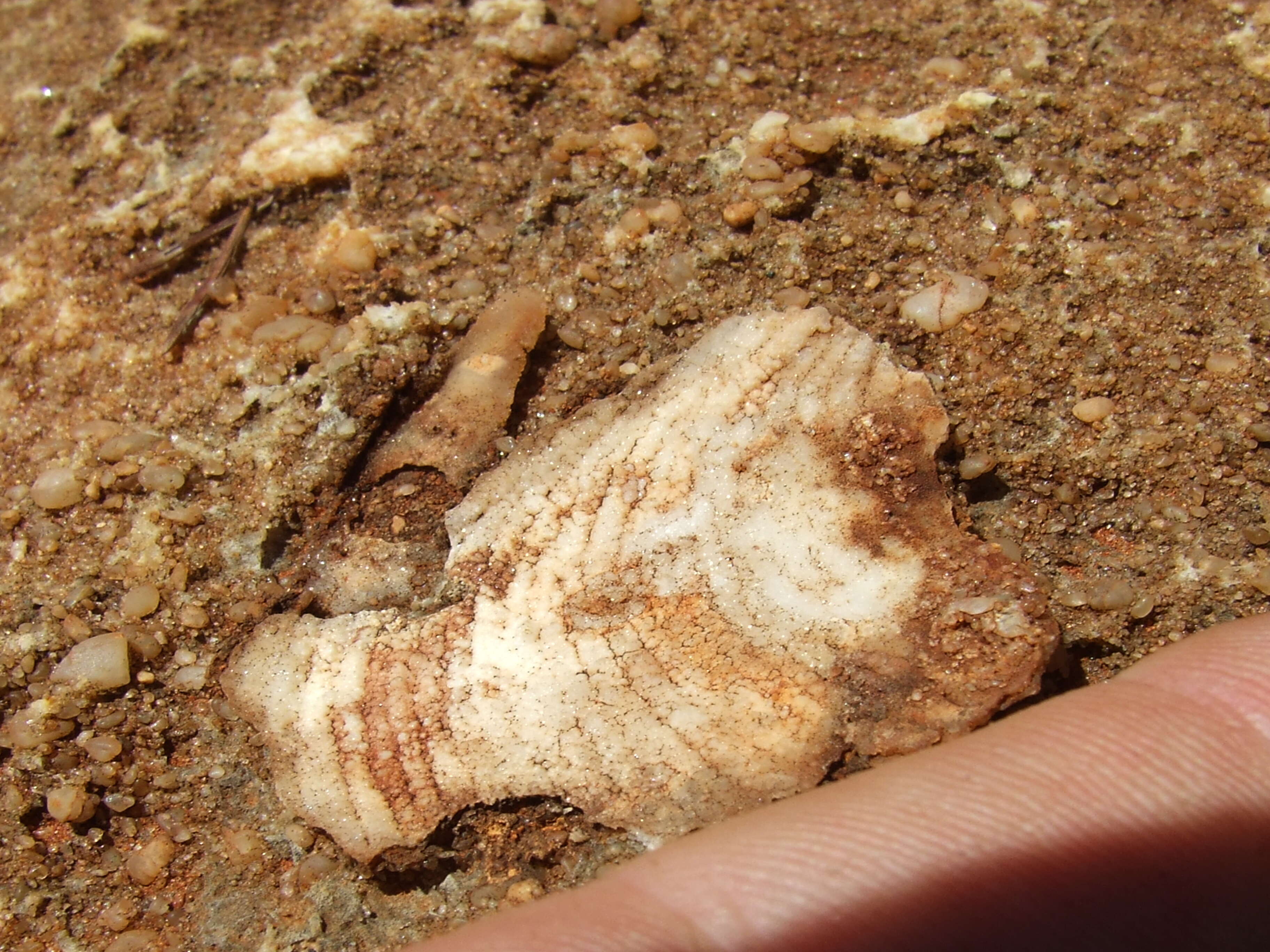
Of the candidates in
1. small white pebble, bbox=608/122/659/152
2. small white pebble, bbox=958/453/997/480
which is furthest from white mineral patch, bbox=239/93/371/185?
small white pebble, bbox=958/453/997/480

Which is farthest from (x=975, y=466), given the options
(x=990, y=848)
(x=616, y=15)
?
(x=616, y=15)

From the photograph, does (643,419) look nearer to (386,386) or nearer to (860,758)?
(386,386)

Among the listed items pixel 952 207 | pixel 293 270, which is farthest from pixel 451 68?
pixel 952 207

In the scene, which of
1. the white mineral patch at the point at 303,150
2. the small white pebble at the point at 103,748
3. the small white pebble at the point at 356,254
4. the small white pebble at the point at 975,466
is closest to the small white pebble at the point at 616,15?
the white mineral patch at the point at 303,150

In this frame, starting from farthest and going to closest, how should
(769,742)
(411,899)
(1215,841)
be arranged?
1. (411,899)
2. (769,742)
3. (1215,841)

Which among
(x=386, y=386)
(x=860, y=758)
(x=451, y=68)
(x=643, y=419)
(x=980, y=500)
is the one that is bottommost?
(x=860, y=758)

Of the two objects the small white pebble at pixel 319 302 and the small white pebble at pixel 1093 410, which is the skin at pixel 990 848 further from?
the small white pebble at pixel 319 302
